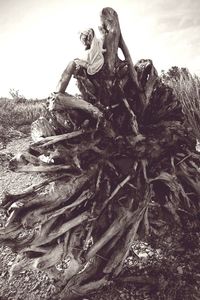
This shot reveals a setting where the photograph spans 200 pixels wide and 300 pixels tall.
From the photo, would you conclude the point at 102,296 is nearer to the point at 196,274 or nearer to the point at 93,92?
the point at 196,274

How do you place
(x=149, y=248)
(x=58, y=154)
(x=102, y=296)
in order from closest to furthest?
Result: (x=58, y=154) → (x=102, y=296) → (x=149, y=248)

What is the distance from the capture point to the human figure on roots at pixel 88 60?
2906 mm

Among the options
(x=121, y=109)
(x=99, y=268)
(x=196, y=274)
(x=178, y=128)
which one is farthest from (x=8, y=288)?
(x=178, y=128)

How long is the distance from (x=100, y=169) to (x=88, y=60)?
1.12 meters

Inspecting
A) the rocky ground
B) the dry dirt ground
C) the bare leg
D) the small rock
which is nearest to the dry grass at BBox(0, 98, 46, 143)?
the dry dirt ground

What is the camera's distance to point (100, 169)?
3049 mm

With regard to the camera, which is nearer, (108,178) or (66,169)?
(66,169)

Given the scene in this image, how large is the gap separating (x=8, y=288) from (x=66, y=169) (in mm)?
1608

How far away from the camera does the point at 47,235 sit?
109 inches

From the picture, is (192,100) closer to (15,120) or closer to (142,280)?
(142,280)

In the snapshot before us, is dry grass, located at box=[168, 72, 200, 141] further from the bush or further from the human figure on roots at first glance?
the human figure on roots

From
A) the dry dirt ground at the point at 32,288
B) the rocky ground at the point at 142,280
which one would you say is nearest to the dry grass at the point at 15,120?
the dry dirt ground at the point at 32,288

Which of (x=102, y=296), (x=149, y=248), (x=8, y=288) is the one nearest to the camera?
(x=102, y=296)

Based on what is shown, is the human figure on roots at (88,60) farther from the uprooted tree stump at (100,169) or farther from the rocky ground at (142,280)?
the rocky ground at (142,280)
